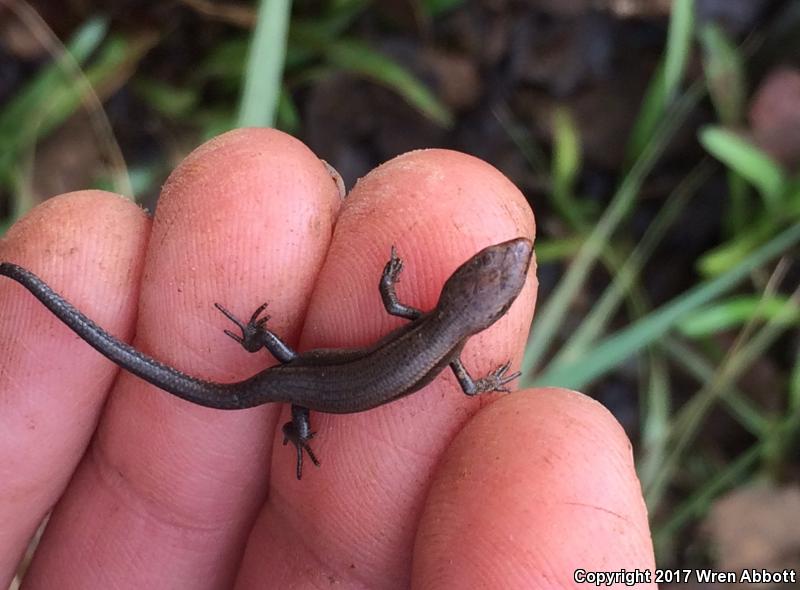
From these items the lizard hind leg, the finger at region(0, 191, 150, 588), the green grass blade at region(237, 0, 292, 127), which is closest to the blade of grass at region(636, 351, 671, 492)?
the lizard hind leg

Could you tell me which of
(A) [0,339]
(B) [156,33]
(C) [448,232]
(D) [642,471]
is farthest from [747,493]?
(B) [156,33]

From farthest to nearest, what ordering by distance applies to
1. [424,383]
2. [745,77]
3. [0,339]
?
[745,77]
[0,339]
[424,383]

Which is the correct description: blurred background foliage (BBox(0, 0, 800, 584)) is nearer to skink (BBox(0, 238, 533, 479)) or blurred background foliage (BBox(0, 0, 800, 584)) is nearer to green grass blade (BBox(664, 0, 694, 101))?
green grass blade (BBox(664, 0, 694, 101))

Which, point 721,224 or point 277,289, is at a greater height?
point 721,224

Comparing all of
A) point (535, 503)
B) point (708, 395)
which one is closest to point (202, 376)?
point (535, 503)

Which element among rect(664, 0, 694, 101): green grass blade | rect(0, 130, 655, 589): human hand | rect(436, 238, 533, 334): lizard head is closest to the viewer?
rect(0, 130, 655, 589): human hand

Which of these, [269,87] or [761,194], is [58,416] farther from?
[761,194]

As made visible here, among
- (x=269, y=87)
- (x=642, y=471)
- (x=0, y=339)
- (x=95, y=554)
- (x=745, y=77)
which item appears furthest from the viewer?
(x=745, y=77)
